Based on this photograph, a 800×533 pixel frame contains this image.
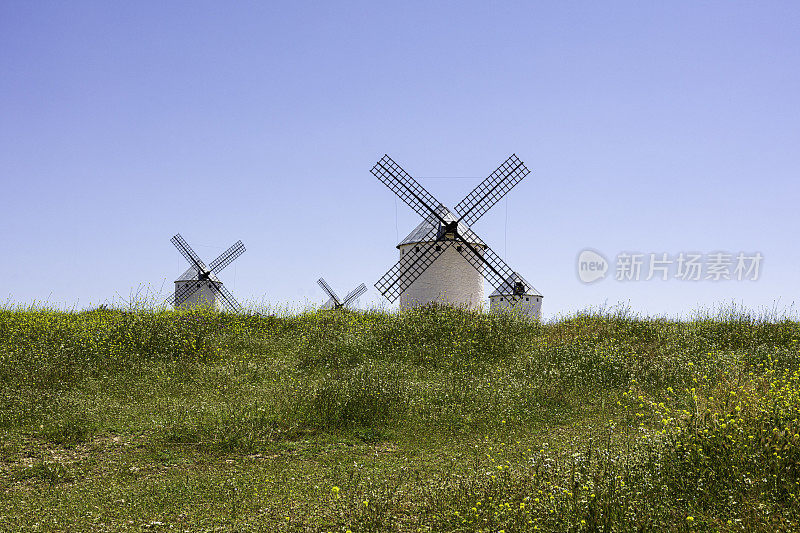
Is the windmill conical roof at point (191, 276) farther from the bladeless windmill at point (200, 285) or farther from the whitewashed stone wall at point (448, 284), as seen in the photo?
the whitewashed stone wall at point (448, 284)

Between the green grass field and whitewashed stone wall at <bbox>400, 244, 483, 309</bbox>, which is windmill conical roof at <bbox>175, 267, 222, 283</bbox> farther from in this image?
whitewashed stone wall at <bbox>400, 244, 483, 309</bbox>

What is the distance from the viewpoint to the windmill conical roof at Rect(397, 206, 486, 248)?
28.0 meters

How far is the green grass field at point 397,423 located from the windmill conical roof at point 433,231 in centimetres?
523

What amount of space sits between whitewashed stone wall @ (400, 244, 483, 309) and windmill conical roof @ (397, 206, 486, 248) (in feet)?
2.01

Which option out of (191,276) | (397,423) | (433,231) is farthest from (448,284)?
(191,276)

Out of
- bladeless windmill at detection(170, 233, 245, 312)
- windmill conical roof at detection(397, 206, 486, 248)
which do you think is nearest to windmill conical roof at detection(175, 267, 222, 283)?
bladeless windmill at detection(170, 233, 245, 312)

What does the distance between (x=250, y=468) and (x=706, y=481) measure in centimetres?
764

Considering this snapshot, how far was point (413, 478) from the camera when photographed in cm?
995

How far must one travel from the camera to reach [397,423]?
13391 mm

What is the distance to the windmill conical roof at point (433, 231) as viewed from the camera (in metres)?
28.0

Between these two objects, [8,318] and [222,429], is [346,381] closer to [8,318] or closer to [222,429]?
[222,429]

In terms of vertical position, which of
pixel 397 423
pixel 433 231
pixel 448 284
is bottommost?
pixel 397 423

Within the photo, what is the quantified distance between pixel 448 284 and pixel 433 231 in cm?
266

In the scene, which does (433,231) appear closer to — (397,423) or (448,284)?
(448,284)
